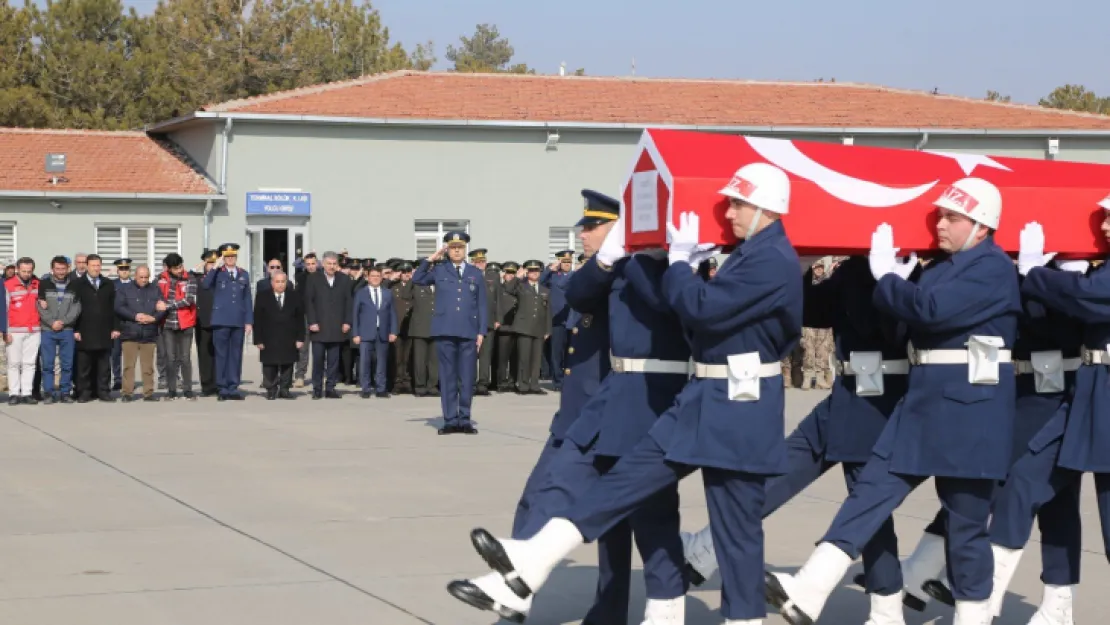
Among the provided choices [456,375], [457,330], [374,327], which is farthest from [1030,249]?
[374,327]

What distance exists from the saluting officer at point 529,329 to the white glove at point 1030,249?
14697 mm

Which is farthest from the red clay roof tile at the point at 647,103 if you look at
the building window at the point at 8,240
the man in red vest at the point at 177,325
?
the man in red vest at the point at 177,325

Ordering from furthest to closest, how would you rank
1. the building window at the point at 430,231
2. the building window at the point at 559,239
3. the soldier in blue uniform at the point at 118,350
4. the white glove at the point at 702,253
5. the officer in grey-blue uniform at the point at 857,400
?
the building window at the point at 559,239 → the building window at the point at 430,231 → the soldier in blue uniform at the point at 118,350 → the officer in grey-blue uniform at the point at 857,400 → the white glove at the point at 702,253

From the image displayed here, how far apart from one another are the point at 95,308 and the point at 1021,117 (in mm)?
24865

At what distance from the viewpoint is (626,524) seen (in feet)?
21.7

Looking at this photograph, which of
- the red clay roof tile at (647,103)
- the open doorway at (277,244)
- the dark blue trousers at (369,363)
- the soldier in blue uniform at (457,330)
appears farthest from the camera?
the red clay roof tile at (647,103)

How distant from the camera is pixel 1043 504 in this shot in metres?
6.88

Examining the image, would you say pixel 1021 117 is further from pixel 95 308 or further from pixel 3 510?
pixel 3 510

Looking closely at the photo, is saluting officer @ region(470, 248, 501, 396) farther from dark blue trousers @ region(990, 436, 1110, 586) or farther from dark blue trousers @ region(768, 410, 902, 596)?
dark blue trousers @ region(990, 436, 1110, 586)

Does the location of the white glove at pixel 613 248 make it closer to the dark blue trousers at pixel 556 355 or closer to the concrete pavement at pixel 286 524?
the concrete pavement at pixel 286 524

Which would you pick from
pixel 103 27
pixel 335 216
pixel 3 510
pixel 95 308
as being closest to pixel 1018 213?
pixel 3 510

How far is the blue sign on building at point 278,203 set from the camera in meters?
32.4

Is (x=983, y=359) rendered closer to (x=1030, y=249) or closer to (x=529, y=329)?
(x=1030, y=249)

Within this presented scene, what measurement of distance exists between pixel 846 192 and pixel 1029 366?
111 cm
